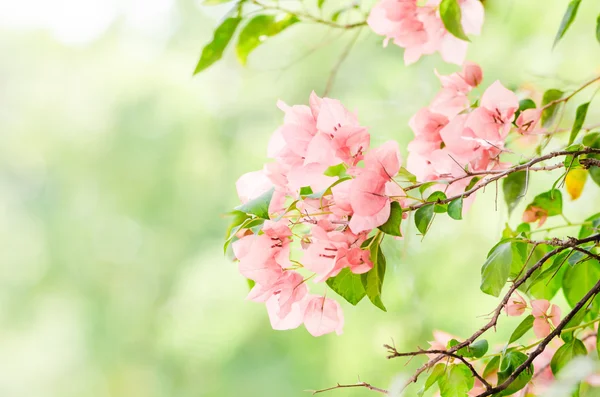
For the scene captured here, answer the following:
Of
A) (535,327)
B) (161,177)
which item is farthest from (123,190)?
(535,327)

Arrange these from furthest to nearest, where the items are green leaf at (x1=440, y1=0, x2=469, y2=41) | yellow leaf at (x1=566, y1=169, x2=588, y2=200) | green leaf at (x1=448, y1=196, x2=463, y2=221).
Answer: yellow leaf at (x1=566, y1=169, x2=588, y2=200) → green leaf at (x1=440, y1=0, x2=469, y2=41) → green leaf at (x1=448, y1=196, x2=463, y2=221)

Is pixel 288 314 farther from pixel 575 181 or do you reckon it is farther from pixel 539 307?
pixel 575 181

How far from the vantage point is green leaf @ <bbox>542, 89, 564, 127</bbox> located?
1.57ft

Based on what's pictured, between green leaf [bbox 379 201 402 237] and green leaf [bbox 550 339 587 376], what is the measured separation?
0.39 ft

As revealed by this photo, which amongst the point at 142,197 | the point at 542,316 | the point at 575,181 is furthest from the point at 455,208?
the point at 142,197

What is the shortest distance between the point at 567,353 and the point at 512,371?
0.04 meters

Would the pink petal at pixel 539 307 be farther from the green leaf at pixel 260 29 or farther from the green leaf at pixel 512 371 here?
the green leaf at pixel 260 29

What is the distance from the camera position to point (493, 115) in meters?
0.40

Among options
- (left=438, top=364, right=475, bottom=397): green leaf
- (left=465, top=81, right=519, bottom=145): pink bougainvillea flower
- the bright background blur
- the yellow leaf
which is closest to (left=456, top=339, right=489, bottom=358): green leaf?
(left=438, top=364, right=475, bottom=397): green leaf

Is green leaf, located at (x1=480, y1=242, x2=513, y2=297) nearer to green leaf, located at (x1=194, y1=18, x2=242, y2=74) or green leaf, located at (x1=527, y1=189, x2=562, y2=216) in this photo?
green leaf, located at (x1=527, y1=189, x2=562, y2=216)

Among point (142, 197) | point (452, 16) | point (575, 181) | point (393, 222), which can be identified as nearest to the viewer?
point (393, 222)

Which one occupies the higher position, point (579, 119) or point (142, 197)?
point (579, 119)

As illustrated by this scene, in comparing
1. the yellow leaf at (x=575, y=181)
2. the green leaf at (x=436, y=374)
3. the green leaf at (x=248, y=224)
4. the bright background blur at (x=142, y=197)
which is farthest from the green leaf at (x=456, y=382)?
the bright background blur at (x=142, y=197)

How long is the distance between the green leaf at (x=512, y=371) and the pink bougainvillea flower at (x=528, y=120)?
141mm
